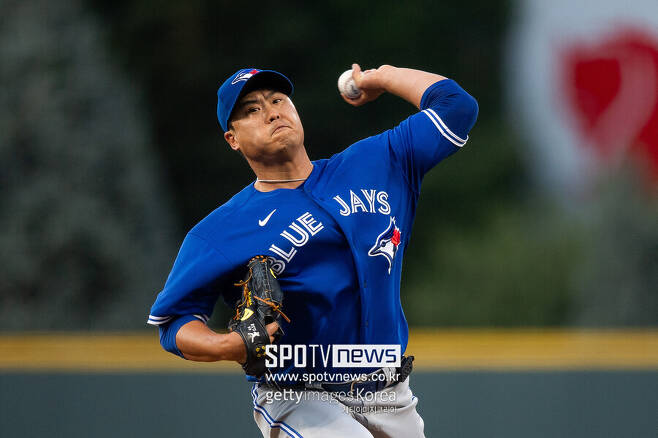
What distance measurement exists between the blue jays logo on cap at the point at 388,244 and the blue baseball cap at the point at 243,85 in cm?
70

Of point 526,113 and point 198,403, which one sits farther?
point 526,113

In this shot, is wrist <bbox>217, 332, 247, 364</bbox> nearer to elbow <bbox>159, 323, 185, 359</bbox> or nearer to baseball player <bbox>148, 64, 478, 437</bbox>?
baseball player <bbox>148, 64, 478, 437</bbox>

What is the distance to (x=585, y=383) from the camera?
19.3ft

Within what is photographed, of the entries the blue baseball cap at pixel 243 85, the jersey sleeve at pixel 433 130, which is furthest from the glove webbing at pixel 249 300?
the jersey sleeve at pixel 433 130

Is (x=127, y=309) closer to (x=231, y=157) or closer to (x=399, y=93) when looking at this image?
(x=231, y=157)

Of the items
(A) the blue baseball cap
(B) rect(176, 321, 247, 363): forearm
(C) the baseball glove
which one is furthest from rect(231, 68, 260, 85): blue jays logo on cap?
(B) rect(176, 321, 247, 363): forearm

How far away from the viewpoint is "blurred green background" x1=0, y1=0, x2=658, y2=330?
934cm

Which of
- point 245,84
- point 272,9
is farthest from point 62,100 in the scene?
point 245,84

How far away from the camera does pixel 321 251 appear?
3359mm

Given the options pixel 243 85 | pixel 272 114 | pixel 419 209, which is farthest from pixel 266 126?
pixel 419 209

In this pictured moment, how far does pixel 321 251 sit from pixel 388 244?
28cm

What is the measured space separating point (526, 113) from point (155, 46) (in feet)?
17.3

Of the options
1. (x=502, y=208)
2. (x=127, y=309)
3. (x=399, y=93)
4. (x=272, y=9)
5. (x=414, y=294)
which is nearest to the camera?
(x=399, y=93)

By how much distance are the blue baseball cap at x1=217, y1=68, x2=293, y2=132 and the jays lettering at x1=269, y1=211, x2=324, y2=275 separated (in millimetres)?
534
